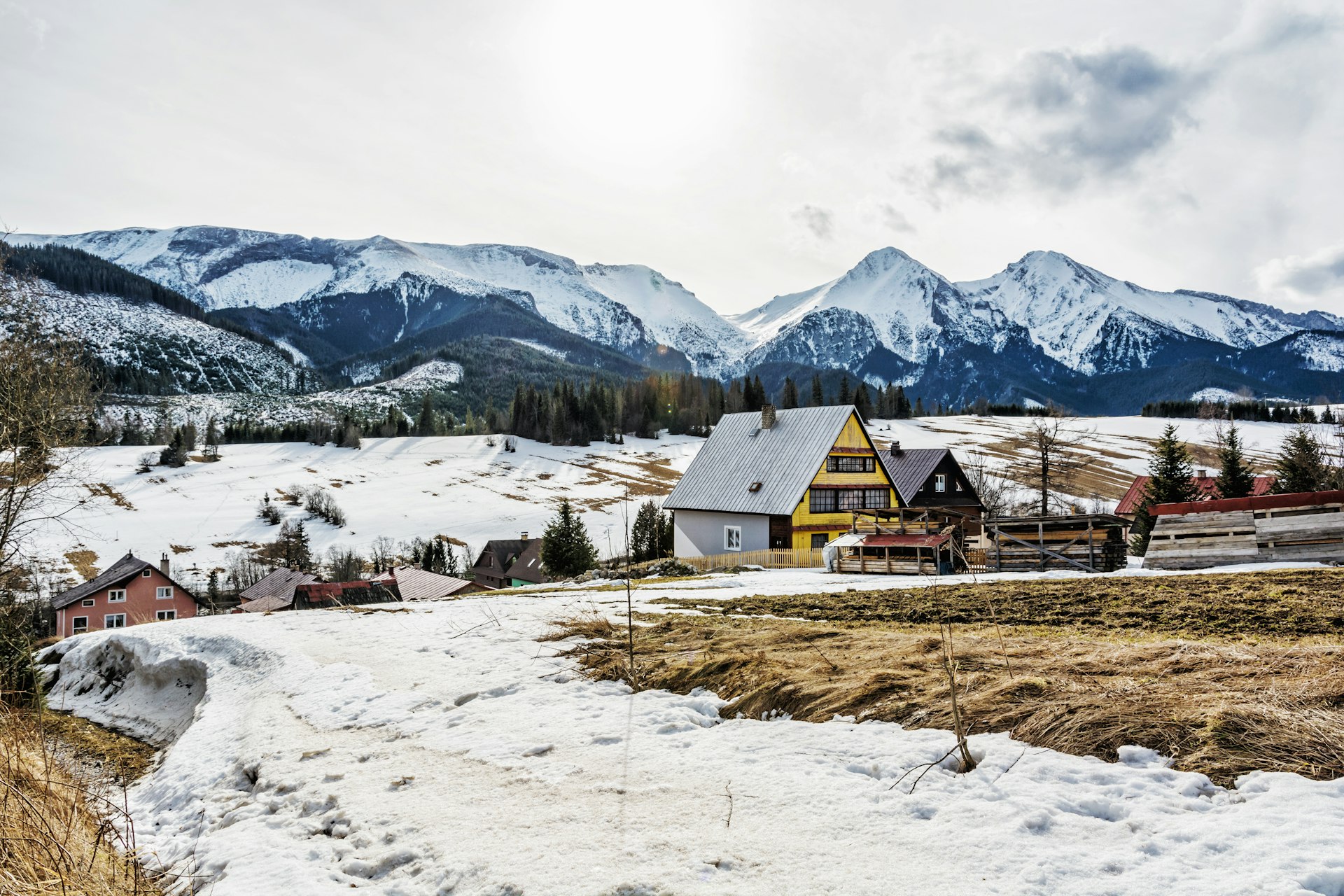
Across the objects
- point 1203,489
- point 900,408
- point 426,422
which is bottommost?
point 1203,489

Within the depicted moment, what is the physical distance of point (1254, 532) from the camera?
67.6 feet

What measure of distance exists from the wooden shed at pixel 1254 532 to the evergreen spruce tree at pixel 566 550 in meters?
36.1

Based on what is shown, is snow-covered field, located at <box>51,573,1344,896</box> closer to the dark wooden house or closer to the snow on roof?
the snow on roof

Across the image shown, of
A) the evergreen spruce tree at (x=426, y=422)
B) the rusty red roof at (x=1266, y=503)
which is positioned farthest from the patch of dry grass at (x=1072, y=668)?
the evergreen spruce tree at (x=426, y=422)

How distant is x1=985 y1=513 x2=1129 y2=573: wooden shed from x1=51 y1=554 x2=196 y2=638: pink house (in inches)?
2561

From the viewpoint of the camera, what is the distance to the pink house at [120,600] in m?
58.0

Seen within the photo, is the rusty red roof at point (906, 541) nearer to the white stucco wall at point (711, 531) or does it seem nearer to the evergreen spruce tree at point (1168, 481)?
the white stucco wall at point (711, 531)

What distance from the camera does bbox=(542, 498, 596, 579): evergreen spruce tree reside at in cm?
4994

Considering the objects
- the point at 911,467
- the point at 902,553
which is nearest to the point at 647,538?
the point at 911,467

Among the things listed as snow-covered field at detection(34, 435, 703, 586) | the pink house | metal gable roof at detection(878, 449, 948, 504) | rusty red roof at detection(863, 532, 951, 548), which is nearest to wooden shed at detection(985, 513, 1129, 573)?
rusty red roof at detection(863, 532, 951, 548)

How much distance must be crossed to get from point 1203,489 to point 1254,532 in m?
26.9

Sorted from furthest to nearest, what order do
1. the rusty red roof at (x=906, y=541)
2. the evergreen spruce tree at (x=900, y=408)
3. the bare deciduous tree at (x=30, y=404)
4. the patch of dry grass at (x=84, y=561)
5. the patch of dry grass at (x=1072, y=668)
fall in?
1. the evergreen spruce tree at (x=900, y=408)
2. the patch of dry grass at (x=84, y=561)
3. the rusty red roof at (x=906, y=541)
4. the bare deciduous tree at (x=30, y=404)
5. the patch of dry grass at (x=1072, y=668)

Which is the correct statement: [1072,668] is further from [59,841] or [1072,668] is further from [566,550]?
[566,550]

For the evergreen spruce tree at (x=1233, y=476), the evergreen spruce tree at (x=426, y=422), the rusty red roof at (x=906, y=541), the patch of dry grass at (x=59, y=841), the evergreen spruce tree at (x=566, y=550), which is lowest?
the evergreen spruce tree at (x=566, y=550)
